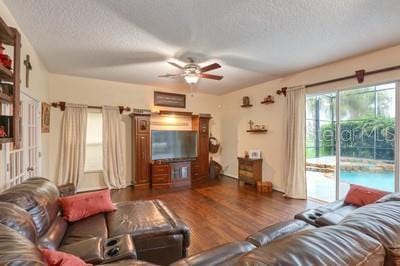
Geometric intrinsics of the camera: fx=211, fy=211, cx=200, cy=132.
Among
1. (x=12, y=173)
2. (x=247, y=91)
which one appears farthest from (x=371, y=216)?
(x=247, y=91)

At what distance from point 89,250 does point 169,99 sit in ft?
16.1

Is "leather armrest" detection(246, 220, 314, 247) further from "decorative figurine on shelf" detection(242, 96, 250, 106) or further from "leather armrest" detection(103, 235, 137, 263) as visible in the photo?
"decorative figurine on shelf" detection(242, 96, 250, 106)

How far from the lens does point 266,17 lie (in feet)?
7.53

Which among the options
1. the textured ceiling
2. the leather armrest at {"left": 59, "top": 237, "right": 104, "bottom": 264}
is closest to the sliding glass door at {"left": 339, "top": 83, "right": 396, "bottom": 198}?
the textured ceiling

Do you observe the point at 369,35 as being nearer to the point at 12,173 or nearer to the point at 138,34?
the point at 138,34

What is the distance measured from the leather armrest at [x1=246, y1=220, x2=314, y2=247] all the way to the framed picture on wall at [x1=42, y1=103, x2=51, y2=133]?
4.22 m

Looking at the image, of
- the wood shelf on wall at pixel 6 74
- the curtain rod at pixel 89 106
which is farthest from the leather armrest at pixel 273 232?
the curtain rod at pixel 89 106

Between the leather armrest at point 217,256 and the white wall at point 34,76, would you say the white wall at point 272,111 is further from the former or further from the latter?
the white wall at point 34,76

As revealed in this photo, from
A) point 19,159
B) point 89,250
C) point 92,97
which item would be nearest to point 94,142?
point 92,97

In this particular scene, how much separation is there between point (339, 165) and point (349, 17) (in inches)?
103

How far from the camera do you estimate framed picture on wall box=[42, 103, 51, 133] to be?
13.0 feet

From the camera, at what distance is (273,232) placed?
1.60 metres

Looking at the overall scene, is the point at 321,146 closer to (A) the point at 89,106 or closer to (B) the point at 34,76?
(A) the point at 89,106

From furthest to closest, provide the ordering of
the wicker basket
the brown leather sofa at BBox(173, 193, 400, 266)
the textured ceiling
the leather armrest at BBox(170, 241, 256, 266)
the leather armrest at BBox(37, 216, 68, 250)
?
the wicker basket < the textured ceiling < the leather armrest at BBox(37, 216, 68, 250) < the leather armrest at BBox(170, 241, 256, 266) < the brown leather sofa at BBox(173, 193, 400, 266)
